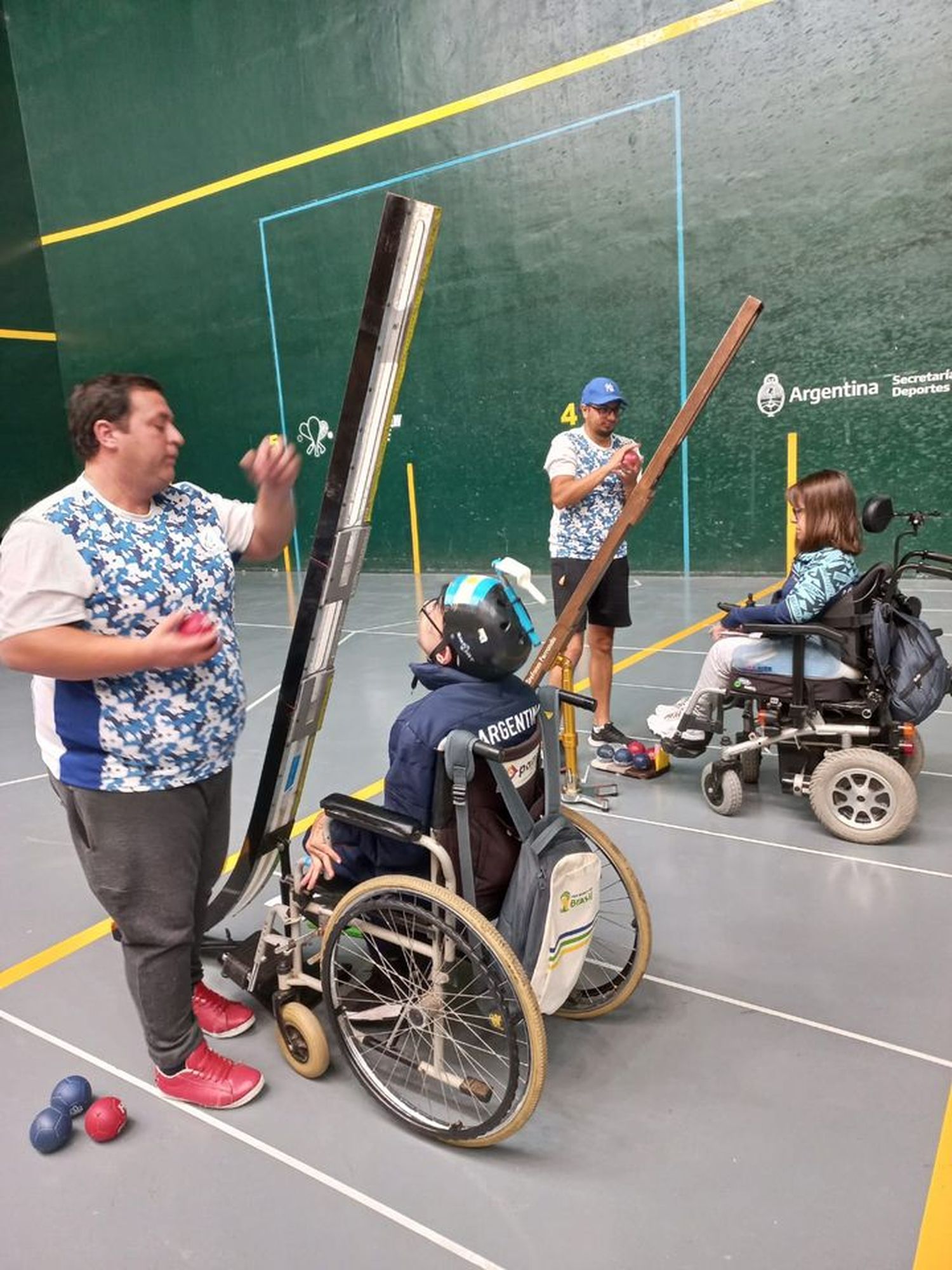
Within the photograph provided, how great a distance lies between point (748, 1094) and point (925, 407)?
697 centimetres

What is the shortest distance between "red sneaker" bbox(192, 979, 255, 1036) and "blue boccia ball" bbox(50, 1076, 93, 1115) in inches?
11.1

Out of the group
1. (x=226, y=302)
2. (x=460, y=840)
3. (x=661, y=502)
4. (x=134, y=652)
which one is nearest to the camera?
(x=134, y=652)

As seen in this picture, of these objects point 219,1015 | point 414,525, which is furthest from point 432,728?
point 414,525

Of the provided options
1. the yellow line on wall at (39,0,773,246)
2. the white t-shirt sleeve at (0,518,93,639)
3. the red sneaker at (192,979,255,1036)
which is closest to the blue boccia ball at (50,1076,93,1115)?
the red sneaker at (192,979,255,1036)

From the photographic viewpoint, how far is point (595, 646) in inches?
157

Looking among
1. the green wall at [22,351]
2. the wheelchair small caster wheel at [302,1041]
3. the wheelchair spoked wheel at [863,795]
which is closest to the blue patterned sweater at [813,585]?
the wheelchair spoked wheel at [863,795]

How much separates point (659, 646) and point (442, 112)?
6.61 metres

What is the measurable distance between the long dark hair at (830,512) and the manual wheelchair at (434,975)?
1.44 metres

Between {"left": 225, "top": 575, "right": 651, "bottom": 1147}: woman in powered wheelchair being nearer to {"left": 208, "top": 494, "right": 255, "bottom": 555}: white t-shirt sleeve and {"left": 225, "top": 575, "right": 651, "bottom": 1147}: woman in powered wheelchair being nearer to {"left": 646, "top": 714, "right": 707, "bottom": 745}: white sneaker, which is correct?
{"left": 208, "top": 494, "right": 255, "bottom": 555}: white t-shirt sleeve

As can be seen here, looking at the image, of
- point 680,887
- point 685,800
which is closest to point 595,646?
point 685,800

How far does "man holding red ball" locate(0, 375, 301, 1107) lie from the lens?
1.57 metres

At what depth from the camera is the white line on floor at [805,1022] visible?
1949mm

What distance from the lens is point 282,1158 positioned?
1776 mm

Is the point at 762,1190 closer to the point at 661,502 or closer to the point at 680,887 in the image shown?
the point at 680,887
